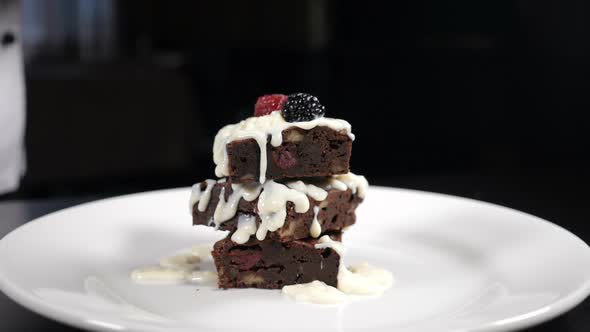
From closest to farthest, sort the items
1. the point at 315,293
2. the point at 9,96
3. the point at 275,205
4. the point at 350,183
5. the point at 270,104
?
the point at 315,293 → the point at 275,205 → the point at 270,104 → the point at 350,183 → the point at 9,96

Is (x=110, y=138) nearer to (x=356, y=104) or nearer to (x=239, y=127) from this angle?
(x=356, y=104)

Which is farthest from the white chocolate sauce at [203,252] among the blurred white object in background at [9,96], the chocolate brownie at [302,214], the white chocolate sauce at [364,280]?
the blurred white object in background at [9,96]

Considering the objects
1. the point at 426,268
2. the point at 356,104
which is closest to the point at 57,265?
the point at 426,268

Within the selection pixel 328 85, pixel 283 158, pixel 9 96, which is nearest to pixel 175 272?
pixel 283 158

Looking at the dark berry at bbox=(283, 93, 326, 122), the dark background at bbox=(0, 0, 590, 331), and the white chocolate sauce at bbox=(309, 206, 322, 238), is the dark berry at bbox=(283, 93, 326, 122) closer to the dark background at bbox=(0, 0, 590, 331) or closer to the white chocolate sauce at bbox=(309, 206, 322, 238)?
the white chocolate sauce at bbox=(309, 206, 322, 238)

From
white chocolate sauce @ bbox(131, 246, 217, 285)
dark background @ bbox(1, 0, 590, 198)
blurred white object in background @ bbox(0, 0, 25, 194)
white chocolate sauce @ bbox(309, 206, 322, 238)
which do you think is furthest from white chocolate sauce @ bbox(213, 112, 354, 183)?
dark background @ bbox(1, 0, 590, 198)

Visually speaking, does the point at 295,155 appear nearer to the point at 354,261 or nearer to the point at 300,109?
the point at 300,109
